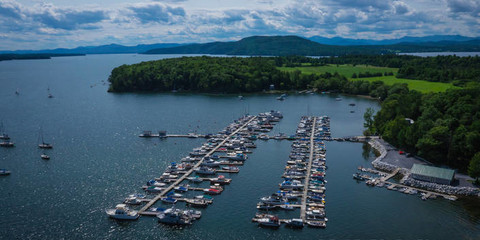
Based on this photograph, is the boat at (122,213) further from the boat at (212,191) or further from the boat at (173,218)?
the boat at (212,191)

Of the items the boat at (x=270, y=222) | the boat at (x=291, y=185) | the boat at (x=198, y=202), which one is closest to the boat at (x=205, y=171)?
the boat at (x=198, y=202)

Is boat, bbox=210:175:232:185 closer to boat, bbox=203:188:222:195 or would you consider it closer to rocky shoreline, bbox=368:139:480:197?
boat, bbox=203:188:222:195

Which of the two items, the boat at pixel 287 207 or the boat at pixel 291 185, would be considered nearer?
the boat at pixel 287 207

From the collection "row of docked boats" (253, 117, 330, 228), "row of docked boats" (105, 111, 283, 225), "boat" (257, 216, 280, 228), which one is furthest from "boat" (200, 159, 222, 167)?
"boat" (257, 216, 280, 228)

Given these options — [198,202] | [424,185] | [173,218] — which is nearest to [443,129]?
[424,185]

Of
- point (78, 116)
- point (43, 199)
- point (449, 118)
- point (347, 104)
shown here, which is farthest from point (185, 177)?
point (347, 104)

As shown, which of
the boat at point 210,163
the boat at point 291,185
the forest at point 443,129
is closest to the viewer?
the boat at point 291,185

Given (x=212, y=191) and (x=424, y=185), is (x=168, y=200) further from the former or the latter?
(x=424, y=185)
